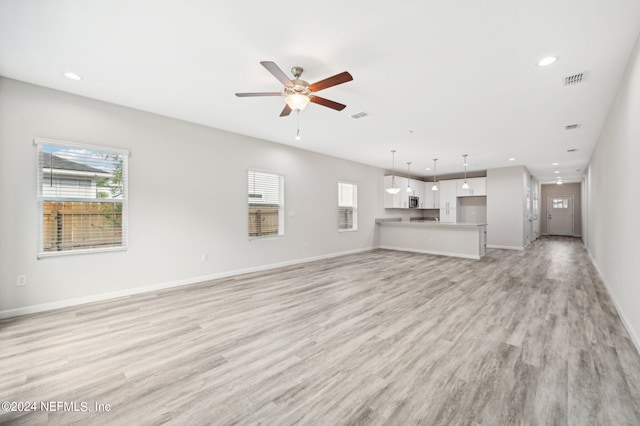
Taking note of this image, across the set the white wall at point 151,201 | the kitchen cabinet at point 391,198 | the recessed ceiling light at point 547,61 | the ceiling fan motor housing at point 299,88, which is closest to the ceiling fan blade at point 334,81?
the ceiling fan motor housing at point 299,88

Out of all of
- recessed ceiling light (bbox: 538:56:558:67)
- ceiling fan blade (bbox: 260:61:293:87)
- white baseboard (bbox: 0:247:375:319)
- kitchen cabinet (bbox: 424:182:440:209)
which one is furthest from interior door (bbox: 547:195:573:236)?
ceiling fan blade (bbox: 260:61:293:87)

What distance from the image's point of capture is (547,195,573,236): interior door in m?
13.0

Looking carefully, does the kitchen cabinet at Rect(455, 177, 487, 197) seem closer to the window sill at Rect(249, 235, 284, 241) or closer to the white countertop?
the white countertop

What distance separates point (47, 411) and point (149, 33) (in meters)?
3.01

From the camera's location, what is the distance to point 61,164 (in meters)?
3.55

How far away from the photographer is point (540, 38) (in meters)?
2.38

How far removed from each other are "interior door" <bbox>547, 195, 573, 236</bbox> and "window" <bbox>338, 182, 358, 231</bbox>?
12.0 m

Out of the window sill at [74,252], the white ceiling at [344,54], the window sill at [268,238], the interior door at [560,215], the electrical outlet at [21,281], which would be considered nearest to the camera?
the white ceiling at [344,54]

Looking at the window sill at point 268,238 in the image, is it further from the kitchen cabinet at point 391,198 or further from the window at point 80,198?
the kitchen cabinet at point 391,198

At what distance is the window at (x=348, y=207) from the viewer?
315 inches

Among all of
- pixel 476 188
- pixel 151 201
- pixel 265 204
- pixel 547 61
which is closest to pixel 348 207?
pixel 265 204

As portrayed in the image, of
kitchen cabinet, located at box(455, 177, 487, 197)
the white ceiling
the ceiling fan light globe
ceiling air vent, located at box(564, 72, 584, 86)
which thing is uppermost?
the white ceiling

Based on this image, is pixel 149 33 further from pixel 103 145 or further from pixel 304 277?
pixel 304 277

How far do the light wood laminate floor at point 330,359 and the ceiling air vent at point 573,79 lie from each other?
9.32ft
